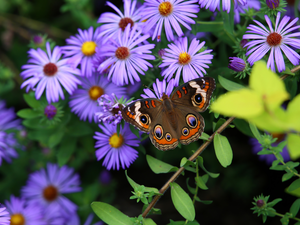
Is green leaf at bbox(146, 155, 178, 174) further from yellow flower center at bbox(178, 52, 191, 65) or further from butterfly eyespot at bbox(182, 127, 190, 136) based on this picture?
yellow flower center at bbox(178, 52, 191, 65)

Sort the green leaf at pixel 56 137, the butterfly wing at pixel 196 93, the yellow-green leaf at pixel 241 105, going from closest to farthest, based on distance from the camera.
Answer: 1. the yellow-green leaf at pixel 241 105
2. the butterfly wing at pixel 196 93
3. the green leaf at pixel 56 137

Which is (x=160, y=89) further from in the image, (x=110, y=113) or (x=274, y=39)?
(x=274, y=39)

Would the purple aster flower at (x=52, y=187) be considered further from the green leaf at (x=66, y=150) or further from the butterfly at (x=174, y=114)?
the butterfly at (x=174, y=114)

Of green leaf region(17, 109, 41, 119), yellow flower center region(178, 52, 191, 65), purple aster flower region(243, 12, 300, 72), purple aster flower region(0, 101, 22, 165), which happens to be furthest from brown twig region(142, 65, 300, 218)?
purple aster flower region(0, 101, 22, 165)

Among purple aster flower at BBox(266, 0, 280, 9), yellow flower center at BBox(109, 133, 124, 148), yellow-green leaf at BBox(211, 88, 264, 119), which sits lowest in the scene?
yellow-green leaf at BBox(211, 88, 264, 119)

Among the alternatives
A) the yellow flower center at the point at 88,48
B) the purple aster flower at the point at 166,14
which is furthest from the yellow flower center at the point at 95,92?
the purple aster flower at the point at 166,14

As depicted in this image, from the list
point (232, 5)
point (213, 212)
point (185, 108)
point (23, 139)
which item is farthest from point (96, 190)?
point (232, 5)

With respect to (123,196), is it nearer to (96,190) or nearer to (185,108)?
(96,190)
